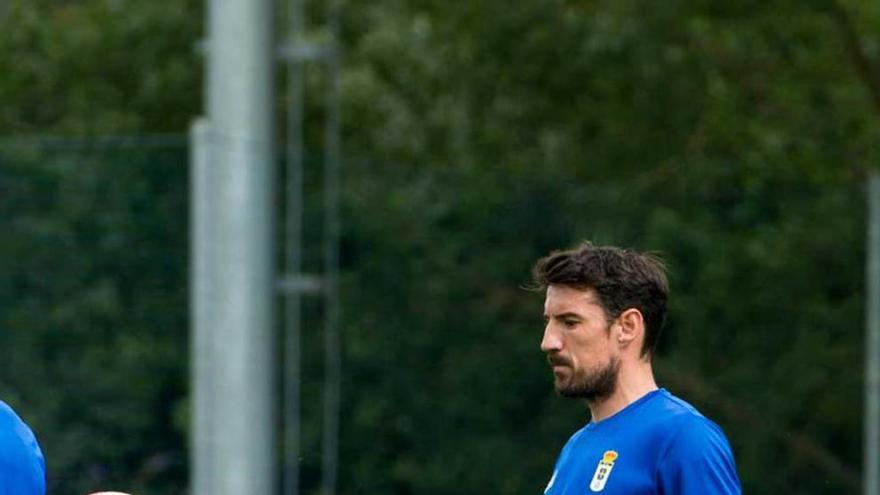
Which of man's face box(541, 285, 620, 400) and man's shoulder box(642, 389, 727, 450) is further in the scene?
man's face box(541, 285, 620, 400)

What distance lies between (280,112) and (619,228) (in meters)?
5.27

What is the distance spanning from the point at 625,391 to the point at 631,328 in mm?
152

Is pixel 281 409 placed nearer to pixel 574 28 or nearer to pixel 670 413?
pixel 574 28

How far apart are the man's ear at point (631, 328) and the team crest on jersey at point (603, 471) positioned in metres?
0.29

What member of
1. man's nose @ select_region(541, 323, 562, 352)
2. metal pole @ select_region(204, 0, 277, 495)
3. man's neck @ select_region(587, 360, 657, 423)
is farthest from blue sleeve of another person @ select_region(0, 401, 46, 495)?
metal pole @ select_region(204, 0, 277, 495)

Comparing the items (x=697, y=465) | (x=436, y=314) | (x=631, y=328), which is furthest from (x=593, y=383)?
(x=436, y=314)

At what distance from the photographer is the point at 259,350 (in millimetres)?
8734

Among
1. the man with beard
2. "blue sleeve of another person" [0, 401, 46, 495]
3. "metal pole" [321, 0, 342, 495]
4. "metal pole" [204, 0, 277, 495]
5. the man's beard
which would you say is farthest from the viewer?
"metal pole" [321, 0, 342, 495]

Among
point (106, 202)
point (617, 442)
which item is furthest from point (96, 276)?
point (617, 442)

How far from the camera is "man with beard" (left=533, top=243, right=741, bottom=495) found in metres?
4.59

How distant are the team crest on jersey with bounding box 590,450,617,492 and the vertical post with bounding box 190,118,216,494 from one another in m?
4.25

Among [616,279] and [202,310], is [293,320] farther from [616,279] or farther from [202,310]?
[616,279]

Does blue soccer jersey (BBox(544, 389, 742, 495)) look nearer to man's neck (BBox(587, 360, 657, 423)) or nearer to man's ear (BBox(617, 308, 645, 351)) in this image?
man's neck (BBox(587, 360, 657, 423))

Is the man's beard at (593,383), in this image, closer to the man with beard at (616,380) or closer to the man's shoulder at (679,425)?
the man with beard at (616,380)
